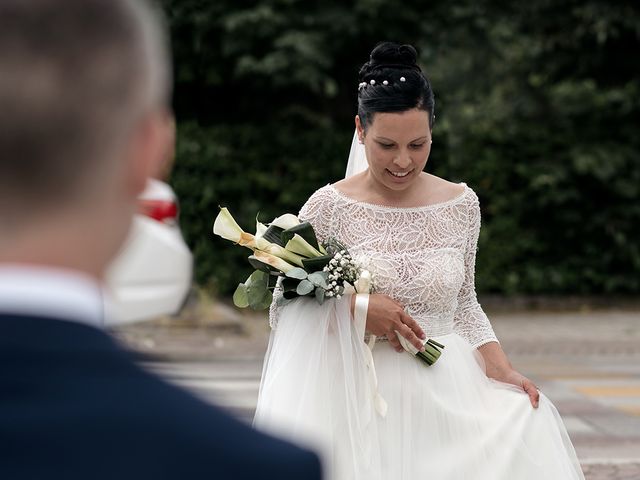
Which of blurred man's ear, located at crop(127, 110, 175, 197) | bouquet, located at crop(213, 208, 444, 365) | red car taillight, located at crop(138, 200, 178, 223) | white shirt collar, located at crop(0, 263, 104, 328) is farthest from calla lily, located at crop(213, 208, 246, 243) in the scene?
red car taillight, located at crop(138, 200, 178, 223)

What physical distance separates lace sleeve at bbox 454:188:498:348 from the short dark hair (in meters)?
3.21

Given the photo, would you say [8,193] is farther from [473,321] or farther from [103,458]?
[473,321]

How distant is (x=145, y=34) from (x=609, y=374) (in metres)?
10.1

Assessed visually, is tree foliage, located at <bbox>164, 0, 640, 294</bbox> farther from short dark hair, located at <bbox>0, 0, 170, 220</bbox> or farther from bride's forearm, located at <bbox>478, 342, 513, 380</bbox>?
short dark hair, located at <bbox>0, 0, 170, 220</bbox>

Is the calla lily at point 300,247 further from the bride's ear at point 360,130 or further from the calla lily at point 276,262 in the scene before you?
the bride's ear at point 360,130

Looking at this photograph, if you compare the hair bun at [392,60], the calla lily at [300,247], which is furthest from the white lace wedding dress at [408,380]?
the hair bun at [392,60]

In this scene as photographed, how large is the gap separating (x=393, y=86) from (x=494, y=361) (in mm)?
979

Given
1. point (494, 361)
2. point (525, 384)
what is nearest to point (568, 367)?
point (494, 361)

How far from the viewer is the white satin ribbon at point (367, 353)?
398 cm

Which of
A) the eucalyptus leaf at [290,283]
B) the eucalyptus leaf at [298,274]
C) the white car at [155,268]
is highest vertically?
the eucalyptus leaf at [298,274]

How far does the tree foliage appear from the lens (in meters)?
15.0

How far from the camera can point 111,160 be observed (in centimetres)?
110

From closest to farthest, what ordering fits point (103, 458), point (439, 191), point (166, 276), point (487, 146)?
point (103, 458) → point (439, 191) → point (166, 276) → point (487, 146)

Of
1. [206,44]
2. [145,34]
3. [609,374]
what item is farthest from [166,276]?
[145,34]
